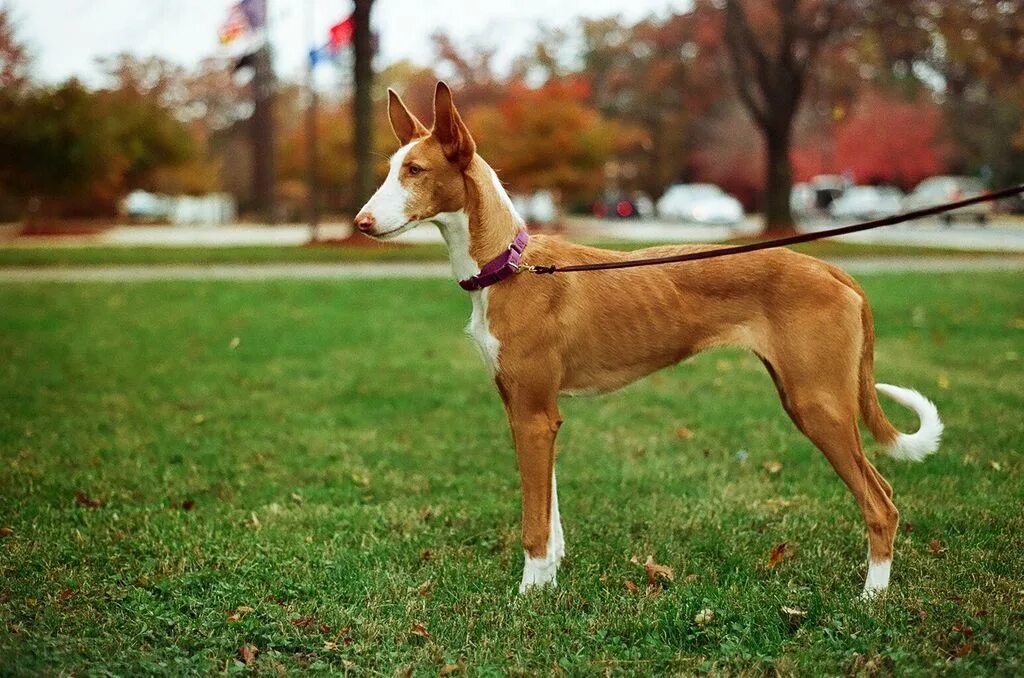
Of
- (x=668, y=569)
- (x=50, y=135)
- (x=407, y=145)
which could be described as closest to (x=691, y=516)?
(x=668, y=569)

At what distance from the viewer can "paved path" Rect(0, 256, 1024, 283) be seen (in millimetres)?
15508

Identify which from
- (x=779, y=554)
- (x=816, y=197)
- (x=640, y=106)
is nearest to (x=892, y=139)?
(x=816, y=197)

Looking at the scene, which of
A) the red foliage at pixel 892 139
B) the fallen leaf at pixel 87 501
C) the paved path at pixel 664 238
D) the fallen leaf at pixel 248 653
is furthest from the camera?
the red foliage at pixel 892 139

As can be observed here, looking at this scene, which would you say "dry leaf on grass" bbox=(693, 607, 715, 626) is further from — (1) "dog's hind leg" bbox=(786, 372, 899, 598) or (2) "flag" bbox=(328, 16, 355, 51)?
(2) "flag" bbox=(328, 16, 355, 51)

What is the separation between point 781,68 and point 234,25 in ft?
50.7

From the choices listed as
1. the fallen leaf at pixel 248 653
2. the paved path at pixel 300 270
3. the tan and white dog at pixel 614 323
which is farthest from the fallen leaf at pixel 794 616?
the paved path at pixel 300 270

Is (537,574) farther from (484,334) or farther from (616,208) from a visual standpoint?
(616,208)

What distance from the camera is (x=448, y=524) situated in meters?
5.16

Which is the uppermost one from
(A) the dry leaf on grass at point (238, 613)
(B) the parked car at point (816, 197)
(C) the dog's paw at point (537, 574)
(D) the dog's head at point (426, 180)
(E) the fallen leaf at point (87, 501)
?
(B) the parked car at point (816, 197)

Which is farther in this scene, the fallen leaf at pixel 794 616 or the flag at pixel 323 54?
the flag at pixel 323 54

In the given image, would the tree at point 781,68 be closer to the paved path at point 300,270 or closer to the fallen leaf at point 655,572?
the paved path at point 300,270

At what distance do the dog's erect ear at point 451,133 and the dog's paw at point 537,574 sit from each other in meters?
1.72

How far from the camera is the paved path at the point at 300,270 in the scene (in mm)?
15508

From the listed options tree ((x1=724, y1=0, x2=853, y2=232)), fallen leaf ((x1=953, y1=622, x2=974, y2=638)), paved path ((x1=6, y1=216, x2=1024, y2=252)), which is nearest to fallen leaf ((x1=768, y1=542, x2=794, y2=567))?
fallen leaf ((x1=953, y1=622, x2=974, y2=638))
